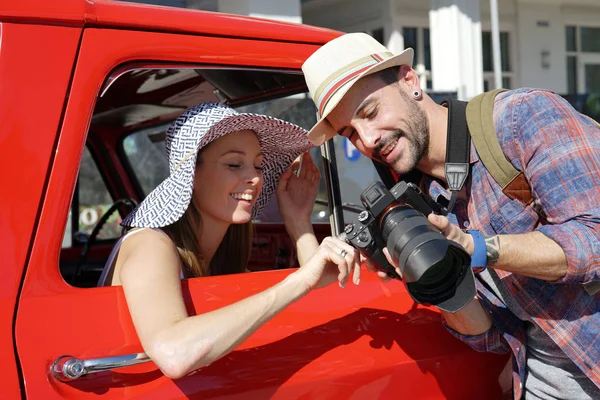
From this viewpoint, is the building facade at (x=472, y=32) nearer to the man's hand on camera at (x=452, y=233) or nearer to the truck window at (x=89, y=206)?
the truck window at (x=89, y=206)

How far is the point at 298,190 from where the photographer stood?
2443 mm

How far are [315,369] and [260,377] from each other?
0.13 metres

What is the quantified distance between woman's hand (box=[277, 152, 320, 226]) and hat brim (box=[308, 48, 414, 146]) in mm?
401

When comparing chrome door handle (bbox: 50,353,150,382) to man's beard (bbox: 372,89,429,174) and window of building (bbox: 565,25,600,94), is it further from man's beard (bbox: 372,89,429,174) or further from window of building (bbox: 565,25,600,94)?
window of building (bbox: 565,25,600,94)

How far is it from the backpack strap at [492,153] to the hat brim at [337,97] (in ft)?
0.75

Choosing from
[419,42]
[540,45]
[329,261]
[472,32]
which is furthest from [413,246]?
[540,45]

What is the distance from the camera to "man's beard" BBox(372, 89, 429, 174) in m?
1.90

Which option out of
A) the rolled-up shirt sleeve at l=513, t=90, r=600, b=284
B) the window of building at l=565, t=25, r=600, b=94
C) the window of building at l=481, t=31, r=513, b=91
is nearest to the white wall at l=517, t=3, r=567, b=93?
the window of building at l=481, t=31, r=513, b=91

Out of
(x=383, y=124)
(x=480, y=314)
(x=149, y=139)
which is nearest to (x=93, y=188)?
(x=149, y=139)

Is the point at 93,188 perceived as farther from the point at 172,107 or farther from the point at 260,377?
the point at 260,377

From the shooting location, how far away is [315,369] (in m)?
1.66

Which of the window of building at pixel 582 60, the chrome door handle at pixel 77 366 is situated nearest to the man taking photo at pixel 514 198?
the chrome door handle at pixel 77 366

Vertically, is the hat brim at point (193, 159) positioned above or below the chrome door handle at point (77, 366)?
above

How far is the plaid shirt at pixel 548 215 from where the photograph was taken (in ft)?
5.21
